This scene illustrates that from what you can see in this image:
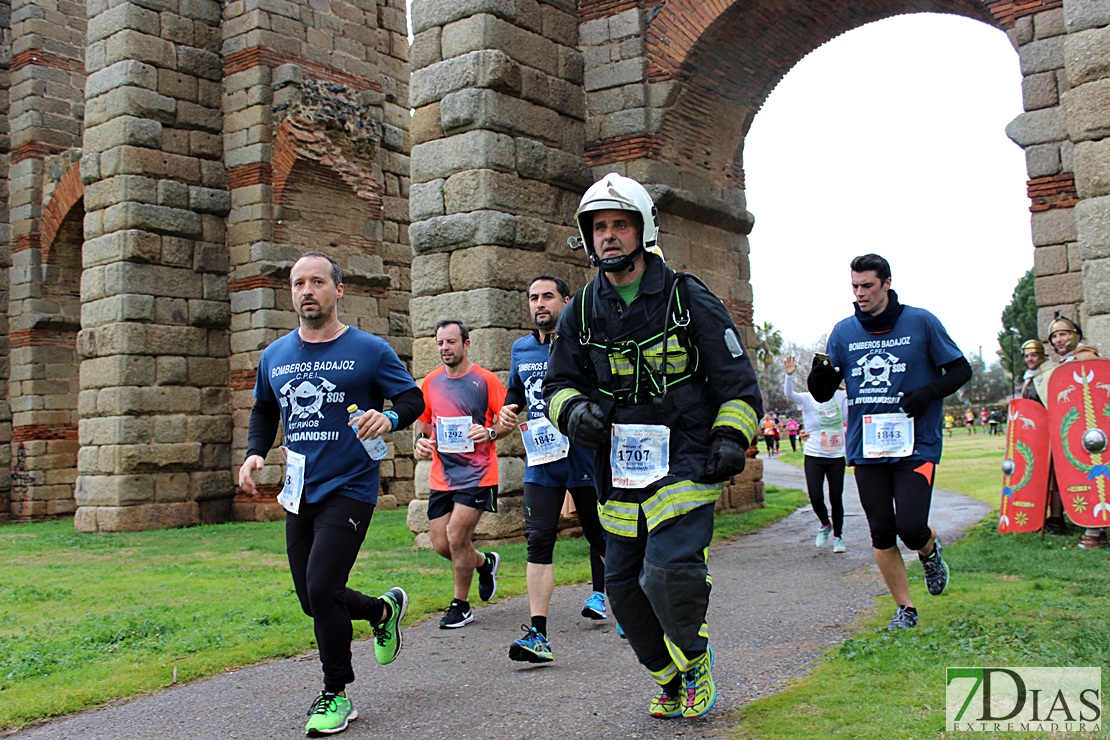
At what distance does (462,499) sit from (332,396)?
7.07 feet

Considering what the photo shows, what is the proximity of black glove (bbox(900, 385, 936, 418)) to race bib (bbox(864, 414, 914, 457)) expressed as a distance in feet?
0.17

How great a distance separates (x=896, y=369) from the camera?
17.7 feet

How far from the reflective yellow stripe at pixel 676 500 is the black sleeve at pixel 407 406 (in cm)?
127

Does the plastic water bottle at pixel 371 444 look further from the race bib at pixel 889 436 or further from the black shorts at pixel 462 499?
the race bib at pixel 889 436

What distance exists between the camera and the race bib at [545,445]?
5875 mm

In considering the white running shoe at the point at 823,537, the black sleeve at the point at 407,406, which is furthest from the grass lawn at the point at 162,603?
the black sleeve at the point at 407,406

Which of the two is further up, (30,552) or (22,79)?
(22,79)

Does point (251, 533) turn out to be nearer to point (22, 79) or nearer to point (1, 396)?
point (1, 396)

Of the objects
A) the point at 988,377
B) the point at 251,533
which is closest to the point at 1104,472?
the point at 251,533

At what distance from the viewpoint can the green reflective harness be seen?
3885mm

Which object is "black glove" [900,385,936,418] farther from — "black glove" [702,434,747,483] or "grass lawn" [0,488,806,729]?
"grass lawn" [0,488,806,729]

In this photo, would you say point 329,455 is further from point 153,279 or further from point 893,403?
point 153,279

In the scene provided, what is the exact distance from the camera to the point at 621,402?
3.95 meters

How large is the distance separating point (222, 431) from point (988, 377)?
8209cm
